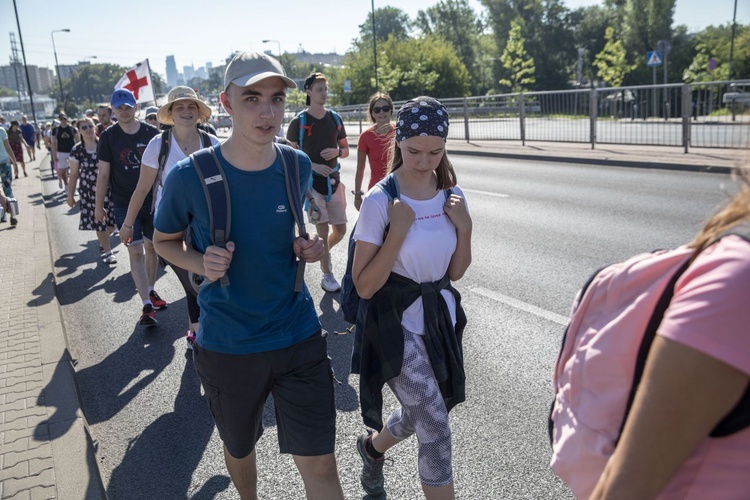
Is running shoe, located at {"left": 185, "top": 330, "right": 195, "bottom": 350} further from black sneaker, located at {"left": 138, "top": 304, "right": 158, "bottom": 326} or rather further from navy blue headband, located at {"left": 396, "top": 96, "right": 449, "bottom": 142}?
navy blue headband, located at {"left": 396, "top": 96, "right": 449, "bottom": 142}

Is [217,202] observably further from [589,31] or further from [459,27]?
[459,27]

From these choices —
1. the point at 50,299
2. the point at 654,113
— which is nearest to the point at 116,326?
the point at 50,299

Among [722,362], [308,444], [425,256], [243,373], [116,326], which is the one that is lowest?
[116,326]

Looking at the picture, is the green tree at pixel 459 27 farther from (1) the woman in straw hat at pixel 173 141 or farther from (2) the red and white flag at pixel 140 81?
(1) the woman in straw hat at pixel 173 141

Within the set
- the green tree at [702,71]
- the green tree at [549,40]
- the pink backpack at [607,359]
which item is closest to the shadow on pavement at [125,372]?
the pink backpack at [607,359]

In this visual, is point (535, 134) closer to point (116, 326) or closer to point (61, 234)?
point (61, 234)

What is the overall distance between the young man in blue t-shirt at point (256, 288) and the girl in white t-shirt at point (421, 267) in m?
0.26

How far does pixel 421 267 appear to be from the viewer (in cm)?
281

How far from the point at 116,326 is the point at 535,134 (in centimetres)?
1599

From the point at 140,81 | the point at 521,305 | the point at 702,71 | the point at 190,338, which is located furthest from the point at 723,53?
the point at 190,338

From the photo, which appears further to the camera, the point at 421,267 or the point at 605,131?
the point at 605,131

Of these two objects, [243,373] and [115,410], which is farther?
[115,410]

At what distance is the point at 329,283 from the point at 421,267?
4099mm

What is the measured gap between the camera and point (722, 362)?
38.7 inches
